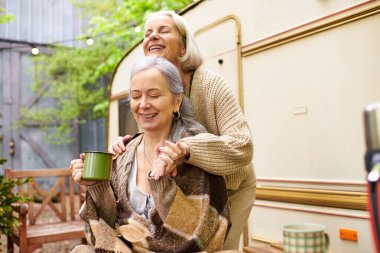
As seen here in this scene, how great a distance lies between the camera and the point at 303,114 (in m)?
2.53

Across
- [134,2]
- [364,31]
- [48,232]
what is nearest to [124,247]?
[364,31]

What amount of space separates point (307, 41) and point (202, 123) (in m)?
1.04

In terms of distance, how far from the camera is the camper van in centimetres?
220

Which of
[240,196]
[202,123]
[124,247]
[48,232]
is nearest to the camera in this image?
[124,247]

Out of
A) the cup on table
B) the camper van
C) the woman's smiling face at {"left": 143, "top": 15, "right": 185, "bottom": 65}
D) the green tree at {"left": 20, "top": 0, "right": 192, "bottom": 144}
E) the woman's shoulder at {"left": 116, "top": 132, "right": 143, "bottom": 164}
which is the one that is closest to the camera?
the cup on table

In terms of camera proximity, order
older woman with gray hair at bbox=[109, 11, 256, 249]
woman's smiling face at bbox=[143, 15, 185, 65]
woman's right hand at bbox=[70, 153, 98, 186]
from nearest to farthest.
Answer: woman's right hand at bbox=[70, 153, 98, 186], older woman with gray hair at bbox=[109, 11, 256, 249], woman's smiling face at bbox=[143, 15, 185, 65]

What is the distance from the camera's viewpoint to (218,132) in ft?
6.09

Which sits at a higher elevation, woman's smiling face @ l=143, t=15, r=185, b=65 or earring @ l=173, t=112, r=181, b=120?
woman's smiling face @ l=143, t=15, r=185, b=65

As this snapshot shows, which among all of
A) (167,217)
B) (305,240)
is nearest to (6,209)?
(167,217)

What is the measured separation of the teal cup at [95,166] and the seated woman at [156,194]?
0.26 feet

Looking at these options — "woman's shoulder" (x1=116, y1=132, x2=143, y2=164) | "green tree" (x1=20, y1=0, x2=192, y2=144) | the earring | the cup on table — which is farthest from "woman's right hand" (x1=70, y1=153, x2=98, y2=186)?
"green tree" (x1=20, y1=0, x2=192, y2=144)

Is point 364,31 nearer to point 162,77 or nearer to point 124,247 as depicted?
point 162,77

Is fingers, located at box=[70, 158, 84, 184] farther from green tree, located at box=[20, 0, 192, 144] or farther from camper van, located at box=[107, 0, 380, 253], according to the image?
green tree, located at box=[20, 0, 192, 144]

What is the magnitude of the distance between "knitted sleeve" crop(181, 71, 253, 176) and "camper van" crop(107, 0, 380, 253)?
0.74 metres
